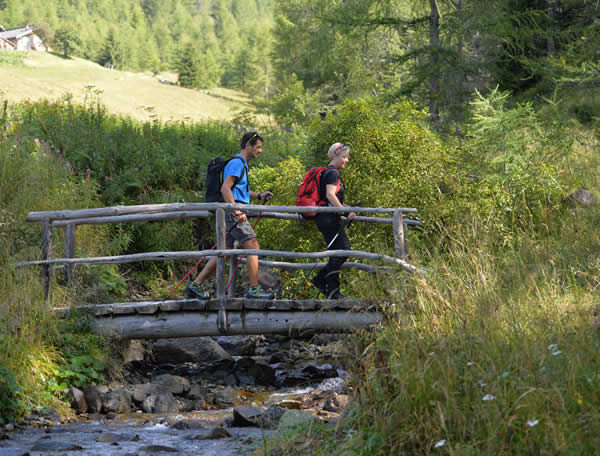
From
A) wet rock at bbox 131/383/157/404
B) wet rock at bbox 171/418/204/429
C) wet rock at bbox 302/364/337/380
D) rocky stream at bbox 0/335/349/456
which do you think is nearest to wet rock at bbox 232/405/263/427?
rocky stream at bbox 0/335/349/456

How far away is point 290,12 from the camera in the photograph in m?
31.9

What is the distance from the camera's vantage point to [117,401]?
22.1 ft

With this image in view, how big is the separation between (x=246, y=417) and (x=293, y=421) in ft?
3.46

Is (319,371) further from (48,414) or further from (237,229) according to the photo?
(48,414)

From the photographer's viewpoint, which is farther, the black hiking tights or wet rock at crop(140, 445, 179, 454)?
the black hiking tights

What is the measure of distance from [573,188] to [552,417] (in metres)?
10.6

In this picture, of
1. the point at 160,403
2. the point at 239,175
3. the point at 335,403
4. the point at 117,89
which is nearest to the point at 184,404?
the point at 160,403

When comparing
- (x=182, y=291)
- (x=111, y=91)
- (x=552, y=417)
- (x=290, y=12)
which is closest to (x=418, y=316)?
(x=552, y=417)

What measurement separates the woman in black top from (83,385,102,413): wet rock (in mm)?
2728

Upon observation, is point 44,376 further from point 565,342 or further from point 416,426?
point 565,342

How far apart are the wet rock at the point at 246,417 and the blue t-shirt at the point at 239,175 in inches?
92.5

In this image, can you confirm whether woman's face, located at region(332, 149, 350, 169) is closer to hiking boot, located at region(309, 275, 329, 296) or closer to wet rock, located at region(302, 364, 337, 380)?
hiking boot, located at region(309, 275, 329, 296)

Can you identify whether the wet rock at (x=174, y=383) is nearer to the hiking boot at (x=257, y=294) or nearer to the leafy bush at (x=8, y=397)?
the hiking boot at (x=257, y=294)

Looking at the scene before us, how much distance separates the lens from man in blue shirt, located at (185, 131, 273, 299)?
22.9 feet
